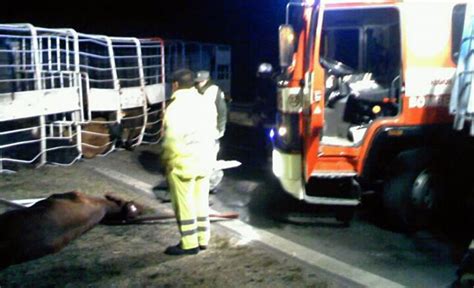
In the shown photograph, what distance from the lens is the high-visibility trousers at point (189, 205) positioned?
516cm

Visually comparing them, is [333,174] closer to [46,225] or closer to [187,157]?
[187,157]

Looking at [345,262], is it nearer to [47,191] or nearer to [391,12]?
[391,12]

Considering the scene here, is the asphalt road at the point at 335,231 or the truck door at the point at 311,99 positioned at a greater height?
the truck door at the point at 311,99

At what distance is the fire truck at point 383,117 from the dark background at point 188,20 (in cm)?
1687

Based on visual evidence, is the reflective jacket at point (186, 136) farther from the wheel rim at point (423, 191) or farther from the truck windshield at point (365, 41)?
the wheel rim at point (423, 191)

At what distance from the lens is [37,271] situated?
469cm

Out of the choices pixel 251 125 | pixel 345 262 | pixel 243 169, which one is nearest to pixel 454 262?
pixel 345 262

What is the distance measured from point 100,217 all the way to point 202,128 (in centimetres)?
150

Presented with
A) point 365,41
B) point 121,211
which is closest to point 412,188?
point 365,41

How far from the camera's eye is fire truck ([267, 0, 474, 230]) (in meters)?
5.93

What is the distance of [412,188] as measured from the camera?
6.24 meters

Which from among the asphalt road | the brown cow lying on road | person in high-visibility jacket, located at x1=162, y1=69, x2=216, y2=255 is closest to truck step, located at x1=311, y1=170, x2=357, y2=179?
the asphalt road

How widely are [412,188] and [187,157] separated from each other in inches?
102

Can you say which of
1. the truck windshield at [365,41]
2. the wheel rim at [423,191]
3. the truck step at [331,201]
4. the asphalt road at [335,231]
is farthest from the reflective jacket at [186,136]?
the wheel rim at [423,191]
